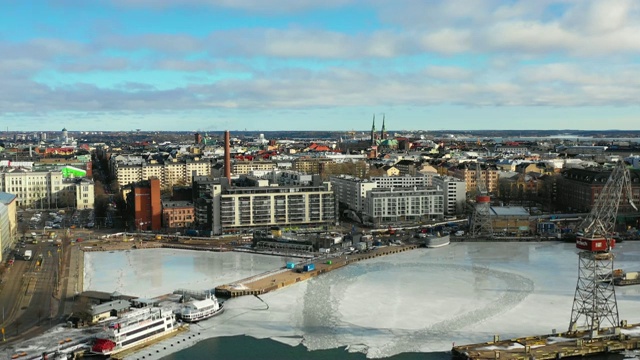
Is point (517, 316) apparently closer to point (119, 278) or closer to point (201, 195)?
point (119, 278)

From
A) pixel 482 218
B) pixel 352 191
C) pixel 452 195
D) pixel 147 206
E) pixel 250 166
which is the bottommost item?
pixel 482 218

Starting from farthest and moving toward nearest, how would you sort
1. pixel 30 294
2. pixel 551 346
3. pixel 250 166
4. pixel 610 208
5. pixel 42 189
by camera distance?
pixel 250 166 → pixel 42 189 → pixel 30 294 → pixel 610 208 → pixel 551 346

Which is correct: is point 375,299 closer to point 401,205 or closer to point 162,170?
point 401,205

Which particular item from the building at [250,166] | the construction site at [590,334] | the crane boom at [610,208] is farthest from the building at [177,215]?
the crane boom at [610,208]

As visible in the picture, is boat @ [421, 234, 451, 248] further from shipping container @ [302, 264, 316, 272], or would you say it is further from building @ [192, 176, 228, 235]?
building @ [192, 176, 228, 235]

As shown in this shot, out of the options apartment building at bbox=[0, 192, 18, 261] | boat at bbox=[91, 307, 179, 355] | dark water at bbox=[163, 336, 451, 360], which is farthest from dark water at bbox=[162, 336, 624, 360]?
apartment building at bbox=[0, 192, 18, 261]

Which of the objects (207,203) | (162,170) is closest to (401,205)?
(207,203)
